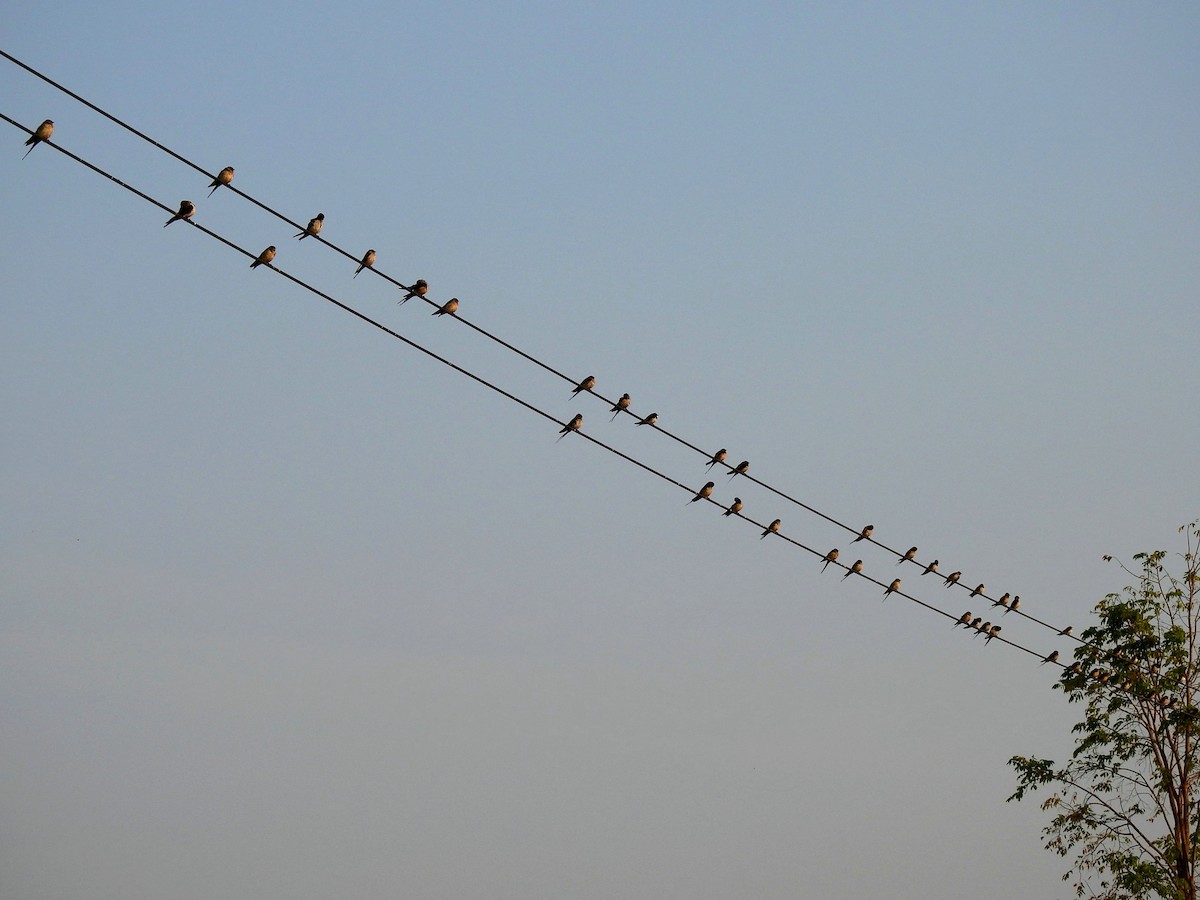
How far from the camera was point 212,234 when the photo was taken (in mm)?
11469

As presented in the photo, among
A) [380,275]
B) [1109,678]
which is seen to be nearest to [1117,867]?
[1109,678]

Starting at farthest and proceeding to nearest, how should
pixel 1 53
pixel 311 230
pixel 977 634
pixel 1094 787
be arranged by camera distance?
pixel 1094 787 < pixel 977 634 < pixel 311 230 < pixel 1 53

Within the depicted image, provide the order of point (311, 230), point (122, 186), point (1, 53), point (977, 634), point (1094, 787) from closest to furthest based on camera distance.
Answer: point (1, 53), point (122, 186), point (311, 230), point (977, 634), point (1094, 787)

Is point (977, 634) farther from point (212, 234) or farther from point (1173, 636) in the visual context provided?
point (212, 234)

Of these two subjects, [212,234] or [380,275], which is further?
[380,275]

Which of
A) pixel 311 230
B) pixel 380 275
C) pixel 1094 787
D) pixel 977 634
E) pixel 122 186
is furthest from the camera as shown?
pixel 1094 787

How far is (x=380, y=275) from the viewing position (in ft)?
41.8

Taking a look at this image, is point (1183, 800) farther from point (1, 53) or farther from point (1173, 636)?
point (1, 53)

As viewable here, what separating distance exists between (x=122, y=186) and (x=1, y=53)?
1.32 m

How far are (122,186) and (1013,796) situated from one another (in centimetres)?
2099

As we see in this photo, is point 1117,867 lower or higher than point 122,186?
higher

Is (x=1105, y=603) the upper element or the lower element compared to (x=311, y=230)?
upper

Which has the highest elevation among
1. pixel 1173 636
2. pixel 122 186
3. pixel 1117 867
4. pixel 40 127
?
pixel 1173 636

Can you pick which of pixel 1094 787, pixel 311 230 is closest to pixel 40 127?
pixel 311 230
